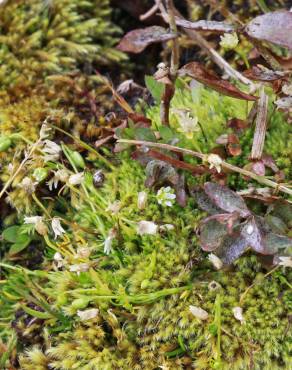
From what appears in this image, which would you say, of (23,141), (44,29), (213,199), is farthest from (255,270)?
(44,29)

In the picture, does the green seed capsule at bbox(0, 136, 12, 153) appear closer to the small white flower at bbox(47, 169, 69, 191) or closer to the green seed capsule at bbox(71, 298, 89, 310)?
the small white flower at bbox(47, 169, 69, 191)

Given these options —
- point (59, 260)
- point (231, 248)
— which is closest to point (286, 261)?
point (231, 248)

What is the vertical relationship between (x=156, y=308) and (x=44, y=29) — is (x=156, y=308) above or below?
below

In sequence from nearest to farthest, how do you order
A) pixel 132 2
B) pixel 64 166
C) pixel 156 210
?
pixel 156 210
pixel 64 166
pixel 132 2

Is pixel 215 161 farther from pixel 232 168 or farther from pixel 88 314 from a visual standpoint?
pixel 88 314

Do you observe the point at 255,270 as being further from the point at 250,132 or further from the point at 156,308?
the point at 250,132

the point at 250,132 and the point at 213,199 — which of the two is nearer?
the point at 213,199
